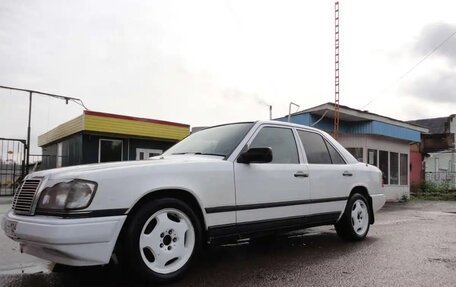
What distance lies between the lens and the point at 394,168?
2170 cm

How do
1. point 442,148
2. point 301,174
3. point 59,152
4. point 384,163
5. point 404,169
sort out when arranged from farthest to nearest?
point 442,148 → point 404,169 → point 59,152 → point 384,163 → point 301,174

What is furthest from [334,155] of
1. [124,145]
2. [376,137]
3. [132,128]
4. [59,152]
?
[59,152]

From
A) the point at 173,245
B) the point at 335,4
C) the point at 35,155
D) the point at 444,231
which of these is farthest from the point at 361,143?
the point at 173,245

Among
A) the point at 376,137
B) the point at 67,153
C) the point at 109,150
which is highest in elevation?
the point at 376,137

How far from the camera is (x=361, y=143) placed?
19703 mm

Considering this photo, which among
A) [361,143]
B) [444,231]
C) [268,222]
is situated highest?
[361,143]

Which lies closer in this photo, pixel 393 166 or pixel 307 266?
pixel 307 266

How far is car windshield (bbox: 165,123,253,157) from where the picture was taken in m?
5.20

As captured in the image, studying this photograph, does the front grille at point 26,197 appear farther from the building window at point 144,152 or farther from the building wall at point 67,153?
the building window at point 144,152

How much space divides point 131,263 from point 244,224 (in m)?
1.43

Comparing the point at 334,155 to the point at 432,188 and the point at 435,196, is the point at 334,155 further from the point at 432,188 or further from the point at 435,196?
the point at 432,188

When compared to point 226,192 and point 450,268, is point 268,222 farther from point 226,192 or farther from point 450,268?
point 450,268

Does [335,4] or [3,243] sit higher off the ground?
[335,4]

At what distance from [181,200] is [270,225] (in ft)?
4.32
